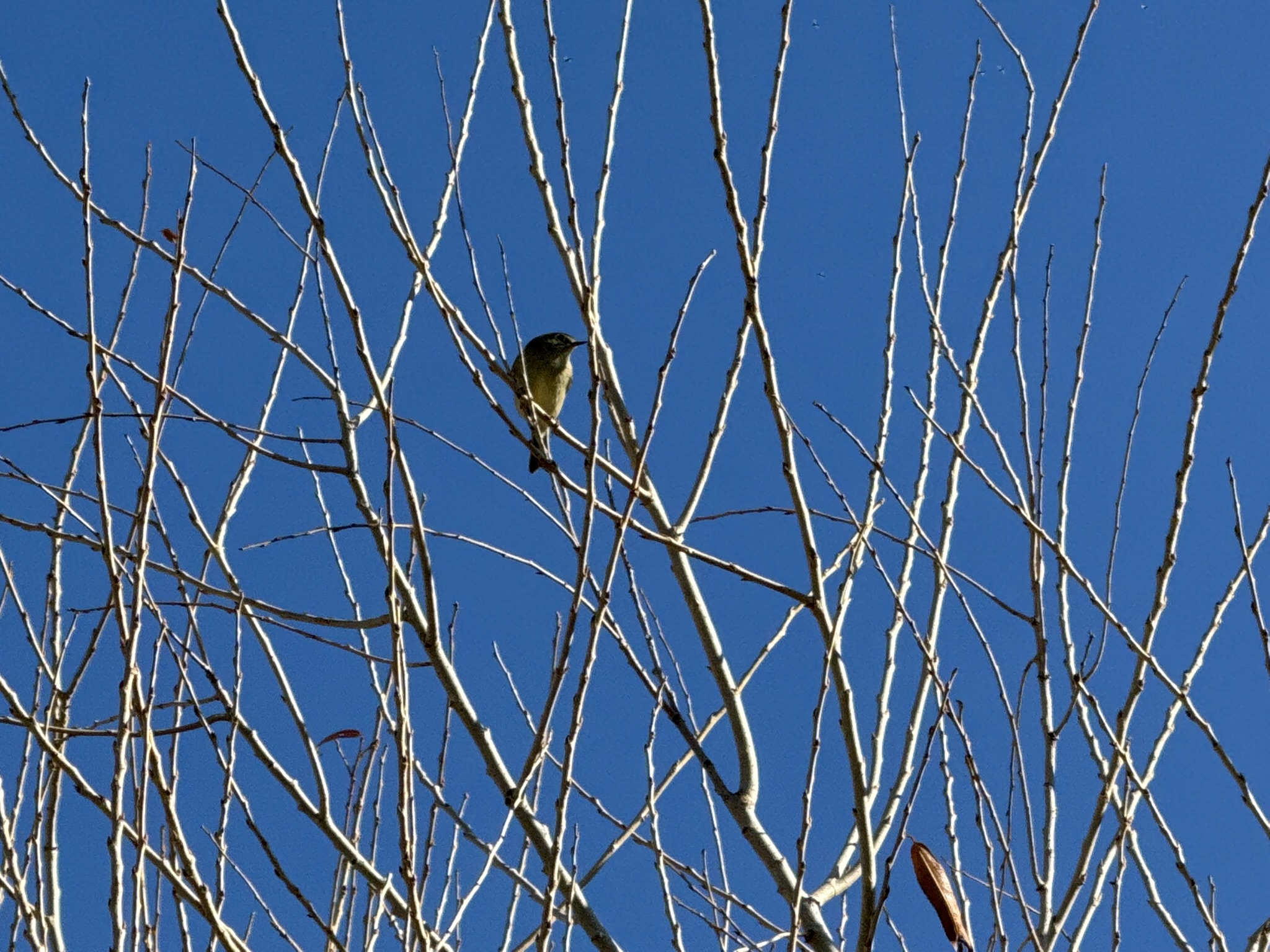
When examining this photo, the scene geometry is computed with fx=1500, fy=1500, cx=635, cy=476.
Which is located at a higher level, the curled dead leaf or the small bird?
the small bird

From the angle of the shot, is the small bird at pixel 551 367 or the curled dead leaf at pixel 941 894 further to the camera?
the small bird at pixel 551 367

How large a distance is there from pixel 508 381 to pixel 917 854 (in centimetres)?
129

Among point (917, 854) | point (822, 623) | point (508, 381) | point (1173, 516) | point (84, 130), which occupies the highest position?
point (84, 130)

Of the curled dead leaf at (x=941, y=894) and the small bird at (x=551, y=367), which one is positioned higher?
Result: the small bird at (x=551, y=367)

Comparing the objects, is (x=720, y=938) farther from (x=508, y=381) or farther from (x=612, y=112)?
(x=612, y=112)

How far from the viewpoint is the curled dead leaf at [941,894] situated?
8.87 ft

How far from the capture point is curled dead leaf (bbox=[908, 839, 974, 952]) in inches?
106

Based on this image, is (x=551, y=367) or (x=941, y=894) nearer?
(x=941, y=894)

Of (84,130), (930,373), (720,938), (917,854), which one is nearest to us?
(917,854)

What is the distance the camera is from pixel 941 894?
273 centimetres

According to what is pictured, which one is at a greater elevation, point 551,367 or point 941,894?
point 551,367

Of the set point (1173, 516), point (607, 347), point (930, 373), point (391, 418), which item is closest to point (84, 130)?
point (391, 418)

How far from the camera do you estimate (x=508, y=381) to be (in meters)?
3.25

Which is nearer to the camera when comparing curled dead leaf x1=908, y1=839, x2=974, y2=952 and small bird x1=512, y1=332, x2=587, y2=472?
curled dead leaf x1=908, y1=839, x2=974, y2=952
